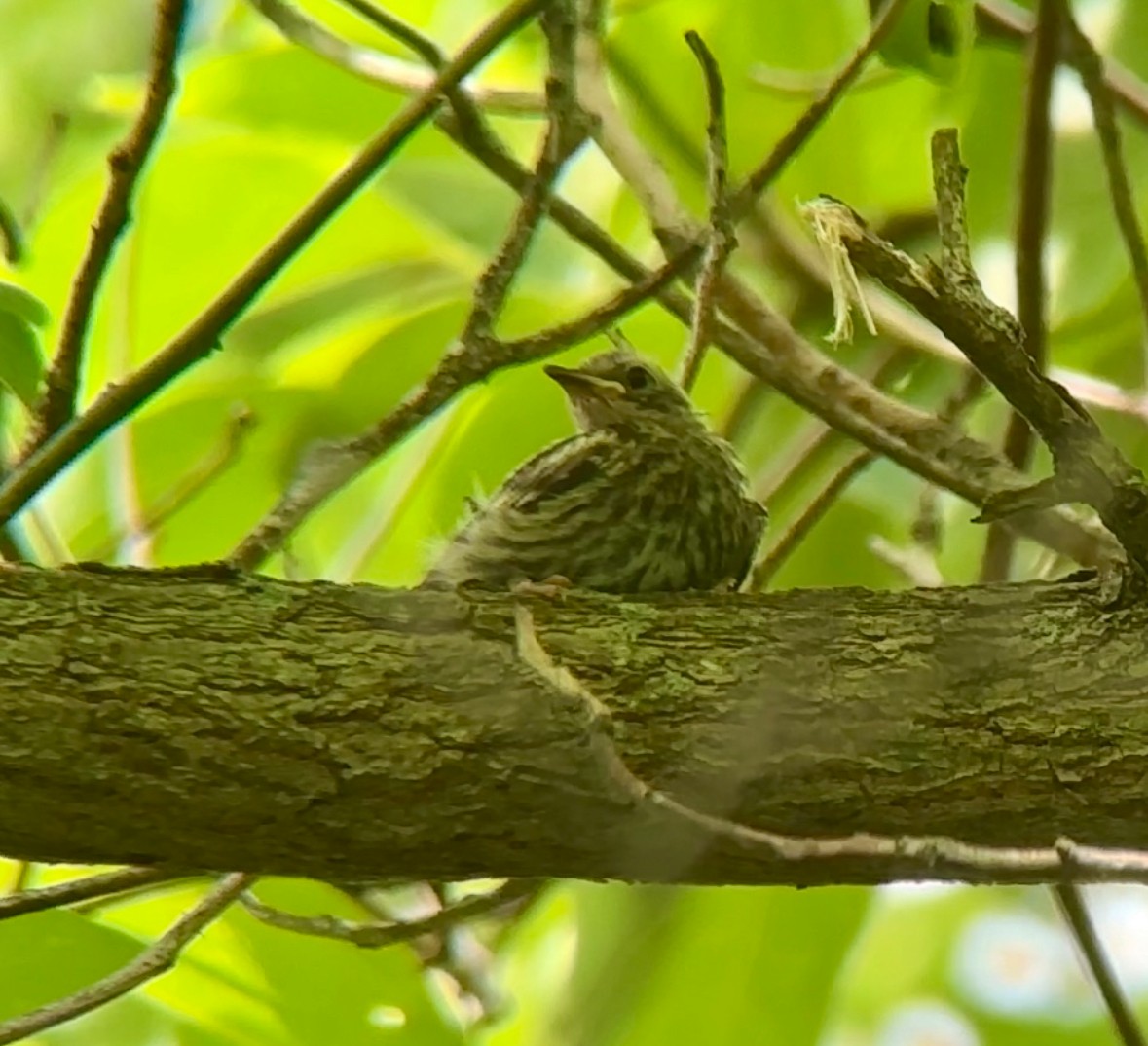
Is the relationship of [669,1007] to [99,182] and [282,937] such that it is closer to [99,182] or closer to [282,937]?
[282,937]

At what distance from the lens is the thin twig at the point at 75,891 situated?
185 centimetres

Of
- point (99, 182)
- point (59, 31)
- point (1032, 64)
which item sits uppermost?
point (99, 182)

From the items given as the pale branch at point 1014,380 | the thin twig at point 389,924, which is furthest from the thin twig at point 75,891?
the pale branch at point 1014,380

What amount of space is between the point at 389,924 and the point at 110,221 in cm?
88

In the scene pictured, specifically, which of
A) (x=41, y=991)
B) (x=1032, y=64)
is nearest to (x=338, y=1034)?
(x=41, y=991)

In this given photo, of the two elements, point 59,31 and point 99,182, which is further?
point 99,182

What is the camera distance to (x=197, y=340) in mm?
1783

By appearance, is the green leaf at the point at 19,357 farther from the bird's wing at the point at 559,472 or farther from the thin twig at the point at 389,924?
the bird's wing at the point at 559,472

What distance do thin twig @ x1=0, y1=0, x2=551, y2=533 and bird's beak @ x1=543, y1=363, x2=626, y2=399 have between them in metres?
0.86

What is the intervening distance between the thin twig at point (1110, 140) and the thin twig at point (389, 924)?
109 centimetres

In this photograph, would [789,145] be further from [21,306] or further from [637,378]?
[21,306]

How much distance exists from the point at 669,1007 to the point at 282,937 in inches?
20.5

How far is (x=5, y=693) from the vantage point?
1.55m

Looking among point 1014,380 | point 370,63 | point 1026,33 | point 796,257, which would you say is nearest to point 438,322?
point 370,63
